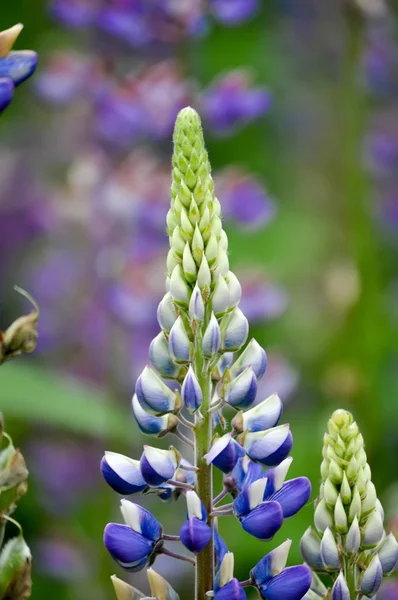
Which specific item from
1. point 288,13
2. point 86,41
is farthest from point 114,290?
point 288,13

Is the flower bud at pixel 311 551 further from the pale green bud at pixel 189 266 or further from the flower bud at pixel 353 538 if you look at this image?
the pale green bud at pixel 189 266

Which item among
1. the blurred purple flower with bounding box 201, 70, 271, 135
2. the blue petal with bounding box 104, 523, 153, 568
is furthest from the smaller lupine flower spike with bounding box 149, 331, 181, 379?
the blurred purple flower with bounding box 201, 70, 271, 135

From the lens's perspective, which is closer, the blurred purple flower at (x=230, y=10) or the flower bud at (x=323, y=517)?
the flower bud at (x=323, y=517)

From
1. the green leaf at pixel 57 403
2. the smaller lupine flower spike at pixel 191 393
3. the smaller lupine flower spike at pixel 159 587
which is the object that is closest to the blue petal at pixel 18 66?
the smaller lupine flower spike at pixel 191 393

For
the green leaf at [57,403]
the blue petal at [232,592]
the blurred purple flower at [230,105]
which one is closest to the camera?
the blue petal at [232,592]

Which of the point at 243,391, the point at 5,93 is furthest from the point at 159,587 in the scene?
the point at 5,93

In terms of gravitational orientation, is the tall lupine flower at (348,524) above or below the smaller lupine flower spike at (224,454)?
below
